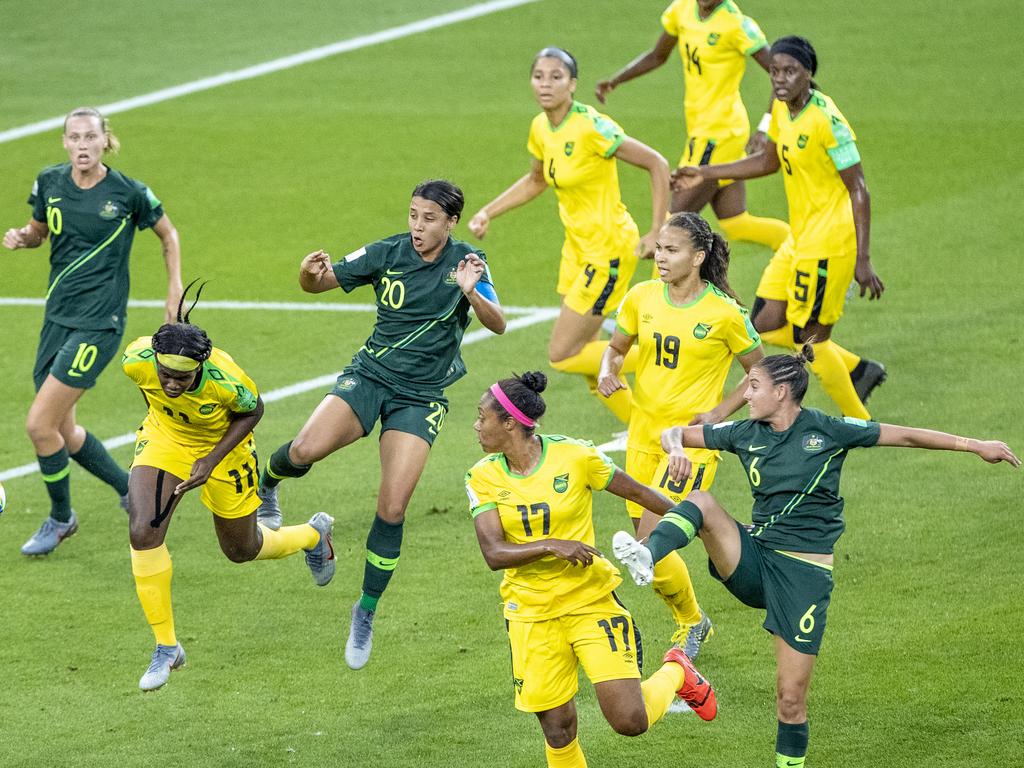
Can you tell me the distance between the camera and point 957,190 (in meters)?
19.1

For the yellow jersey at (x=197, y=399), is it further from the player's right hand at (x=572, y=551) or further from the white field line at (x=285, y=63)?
the white field line at (x=285, y=63)

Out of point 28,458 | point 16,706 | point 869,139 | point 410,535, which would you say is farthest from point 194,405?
point 869,139

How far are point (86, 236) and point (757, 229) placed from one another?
21.0 ft

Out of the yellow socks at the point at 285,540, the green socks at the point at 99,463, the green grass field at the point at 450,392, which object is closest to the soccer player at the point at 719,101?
the green grass field at the point at 450,392

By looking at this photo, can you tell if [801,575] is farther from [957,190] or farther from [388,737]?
[957,190]

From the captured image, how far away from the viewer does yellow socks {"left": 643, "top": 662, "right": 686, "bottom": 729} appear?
830 centimetres

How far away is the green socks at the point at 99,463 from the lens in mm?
11930

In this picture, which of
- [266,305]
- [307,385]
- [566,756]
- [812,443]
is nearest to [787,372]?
[812,443]

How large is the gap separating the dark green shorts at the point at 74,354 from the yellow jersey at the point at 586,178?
3.45m

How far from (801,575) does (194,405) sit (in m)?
3.48

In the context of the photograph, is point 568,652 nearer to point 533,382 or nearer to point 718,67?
point 533,382

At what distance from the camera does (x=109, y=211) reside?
37.7 feet

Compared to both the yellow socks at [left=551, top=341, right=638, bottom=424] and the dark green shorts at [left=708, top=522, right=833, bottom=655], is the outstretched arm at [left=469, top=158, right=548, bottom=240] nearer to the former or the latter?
the yellow socks at [left=551, top=341, right=638, bottom=424]

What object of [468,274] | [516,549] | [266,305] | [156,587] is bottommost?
[266,305]
